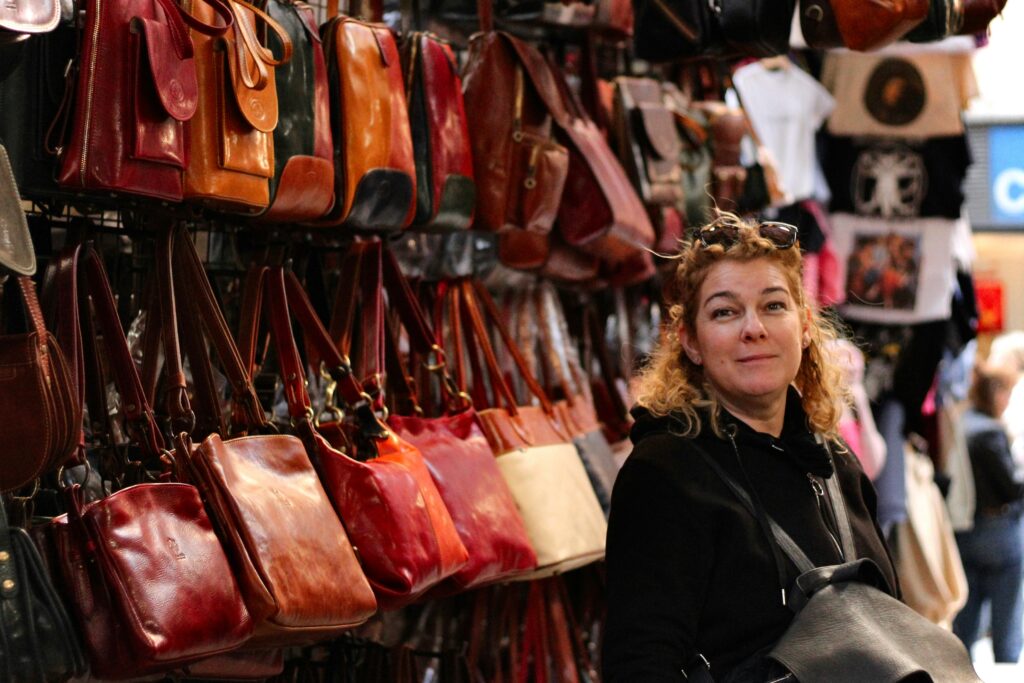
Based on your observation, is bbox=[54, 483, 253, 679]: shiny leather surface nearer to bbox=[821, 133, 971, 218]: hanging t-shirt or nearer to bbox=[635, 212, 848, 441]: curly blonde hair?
bbox=[635, 212, 848, 441]: curly blonde hair

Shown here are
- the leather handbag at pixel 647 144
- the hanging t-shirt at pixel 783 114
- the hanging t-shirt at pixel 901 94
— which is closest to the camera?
the leather handbag at pixel 647 144

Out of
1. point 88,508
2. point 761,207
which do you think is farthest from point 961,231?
point 88,508

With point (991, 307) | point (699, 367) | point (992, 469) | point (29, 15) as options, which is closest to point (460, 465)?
point (699, 367)

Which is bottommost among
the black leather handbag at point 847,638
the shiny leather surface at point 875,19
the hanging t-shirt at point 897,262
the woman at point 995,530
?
the woman at point 995,530

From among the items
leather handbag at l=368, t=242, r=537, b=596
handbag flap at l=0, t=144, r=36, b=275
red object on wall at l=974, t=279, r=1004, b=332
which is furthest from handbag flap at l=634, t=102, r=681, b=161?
red object on wall at l=974, t=279, r=1004, b=332

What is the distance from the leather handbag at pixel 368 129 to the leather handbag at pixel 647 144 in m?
1.19

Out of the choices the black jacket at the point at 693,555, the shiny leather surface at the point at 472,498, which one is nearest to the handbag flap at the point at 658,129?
the shiny leather surface at the point at 472,498

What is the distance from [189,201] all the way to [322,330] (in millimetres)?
440

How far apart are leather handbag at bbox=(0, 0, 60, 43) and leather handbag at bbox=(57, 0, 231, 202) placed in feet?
0.71

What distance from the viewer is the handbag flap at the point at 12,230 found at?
2098 millimetres

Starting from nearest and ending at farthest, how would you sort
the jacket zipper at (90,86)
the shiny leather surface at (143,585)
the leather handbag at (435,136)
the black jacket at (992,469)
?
the shiny leather surface at (143,585)
the jacket zipper at (90,86)
the leather handbag at (435,136)
the black jacket at (992,469)

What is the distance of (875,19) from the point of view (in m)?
3.29

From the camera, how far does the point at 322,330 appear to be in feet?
9.76

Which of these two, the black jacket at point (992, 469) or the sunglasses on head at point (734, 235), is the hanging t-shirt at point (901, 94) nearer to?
the black jacket at point (992, 469)
